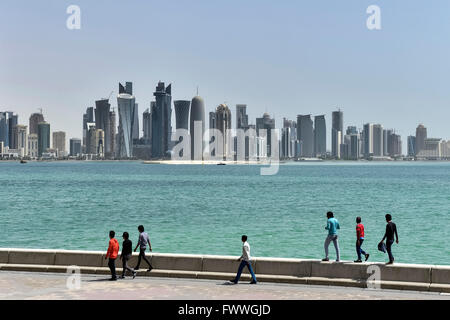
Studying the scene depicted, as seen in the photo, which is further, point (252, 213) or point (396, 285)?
point (252, 213)

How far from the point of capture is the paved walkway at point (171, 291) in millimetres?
14531

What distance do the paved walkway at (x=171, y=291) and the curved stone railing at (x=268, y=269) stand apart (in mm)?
328

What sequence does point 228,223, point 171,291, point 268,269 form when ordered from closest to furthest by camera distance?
1. point 171,291
2. point 268,269
3. point 228,223

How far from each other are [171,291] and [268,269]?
10.6 ft

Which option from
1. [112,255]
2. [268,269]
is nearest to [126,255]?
[112,255]

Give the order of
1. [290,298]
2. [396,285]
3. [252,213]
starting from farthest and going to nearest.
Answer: [252,213] < [396,285] < [290,298]

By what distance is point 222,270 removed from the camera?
1730cm

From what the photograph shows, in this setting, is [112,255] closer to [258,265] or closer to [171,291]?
[171,291]

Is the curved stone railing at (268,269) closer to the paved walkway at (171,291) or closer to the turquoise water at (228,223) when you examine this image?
the paved walkway at (171,291)

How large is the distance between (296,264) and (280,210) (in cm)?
5193

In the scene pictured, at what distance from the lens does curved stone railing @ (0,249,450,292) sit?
15781 mm

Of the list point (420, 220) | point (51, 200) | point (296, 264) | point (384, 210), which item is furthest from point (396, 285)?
point (51, 200)

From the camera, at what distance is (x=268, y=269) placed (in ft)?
55.8
